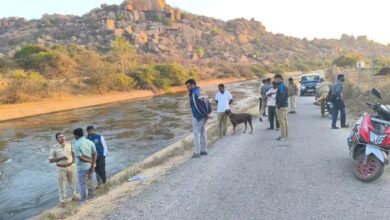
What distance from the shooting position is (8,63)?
50406mm

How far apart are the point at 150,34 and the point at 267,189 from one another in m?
123

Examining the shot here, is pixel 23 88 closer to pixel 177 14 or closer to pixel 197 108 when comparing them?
pixel 197 108

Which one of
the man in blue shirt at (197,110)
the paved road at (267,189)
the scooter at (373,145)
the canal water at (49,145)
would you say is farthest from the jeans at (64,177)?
the scooter at (373,145)

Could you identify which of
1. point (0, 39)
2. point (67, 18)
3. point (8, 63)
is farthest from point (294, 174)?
point (67, 18)

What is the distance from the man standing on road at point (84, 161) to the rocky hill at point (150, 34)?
310 ft

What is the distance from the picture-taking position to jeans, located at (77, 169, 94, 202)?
8.72 metres

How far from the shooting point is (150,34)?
128 meters

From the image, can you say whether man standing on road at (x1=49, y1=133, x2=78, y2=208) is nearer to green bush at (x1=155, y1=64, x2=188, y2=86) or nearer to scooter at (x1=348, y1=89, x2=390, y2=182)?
scooter at (x1=348, y1=89, x2=390, y2=182)

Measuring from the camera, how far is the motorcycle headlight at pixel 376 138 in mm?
7791

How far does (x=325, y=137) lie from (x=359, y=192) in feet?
18.5

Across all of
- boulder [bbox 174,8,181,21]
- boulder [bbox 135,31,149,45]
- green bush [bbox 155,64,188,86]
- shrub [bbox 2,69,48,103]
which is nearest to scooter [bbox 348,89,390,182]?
shrub [bbox 2,69,48,103]

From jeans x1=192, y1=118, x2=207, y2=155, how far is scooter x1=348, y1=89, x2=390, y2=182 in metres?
3.98

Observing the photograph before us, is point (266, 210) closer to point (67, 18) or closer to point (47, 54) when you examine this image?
point (47, 54)

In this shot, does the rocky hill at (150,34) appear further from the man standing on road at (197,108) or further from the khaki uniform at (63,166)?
the khaki uniform at (63,166)
